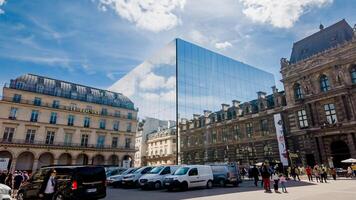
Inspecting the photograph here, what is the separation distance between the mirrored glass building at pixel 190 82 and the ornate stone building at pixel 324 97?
722 inches

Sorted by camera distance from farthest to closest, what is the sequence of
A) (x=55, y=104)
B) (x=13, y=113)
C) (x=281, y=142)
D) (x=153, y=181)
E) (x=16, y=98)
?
(x=55, y=104) → (x=16, y=98) → (x=13, y=113) → (x=281, y=142) → (x=153, y=181)

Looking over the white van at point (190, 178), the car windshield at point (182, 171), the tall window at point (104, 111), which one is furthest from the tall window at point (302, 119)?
the tall window at point (104, 111)

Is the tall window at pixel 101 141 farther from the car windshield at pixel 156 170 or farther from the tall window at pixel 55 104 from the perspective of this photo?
the car windshield at pixel 156 170

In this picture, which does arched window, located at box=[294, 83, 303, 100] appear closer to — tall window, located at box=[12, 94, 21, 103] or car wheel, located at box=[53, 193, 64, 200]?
car wheel, located at box=[53, 193, 64, 200]

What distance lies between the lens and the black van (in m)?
10.4

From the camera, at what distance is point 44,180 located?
11609 millimetres

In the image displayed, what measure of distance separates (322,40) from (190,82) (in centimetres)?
2654

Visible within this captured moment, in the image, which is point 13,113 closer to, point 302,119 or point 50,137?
point 50,137

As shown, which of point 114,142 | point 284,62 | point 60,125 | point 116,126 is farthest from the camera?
point 116,126

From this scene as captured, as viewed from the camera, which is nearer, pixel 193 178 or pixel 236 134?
pixel 193 178

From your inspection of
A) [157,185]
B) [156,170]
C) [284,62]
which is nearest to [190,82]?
[284,62]

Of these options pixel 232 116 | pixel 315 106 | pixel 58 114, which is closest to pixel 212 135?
pixel 232 116

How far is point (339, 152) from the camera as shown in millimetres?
30062

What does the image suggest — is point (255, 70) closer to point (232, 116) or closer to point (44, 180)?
point (232, 116)
